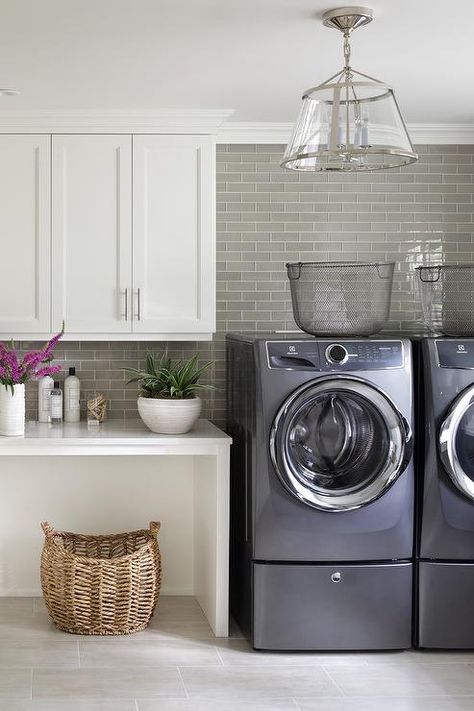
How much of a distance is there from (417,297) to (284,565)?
1.65 metres

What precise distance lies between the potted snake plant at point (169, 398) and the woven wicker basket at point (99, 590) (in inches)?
21.6

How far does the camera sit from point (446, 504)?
376cm

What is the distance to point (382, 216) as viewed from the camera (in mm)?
4648

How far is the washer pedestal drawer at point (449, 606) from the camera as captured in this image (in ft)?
12.4

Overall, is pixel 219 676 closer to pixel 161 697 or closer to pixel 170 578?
pixel 161 697

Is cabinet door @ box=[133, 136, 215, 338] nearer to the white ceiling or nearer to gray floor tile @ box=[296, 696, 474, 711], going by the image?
the white ceiling

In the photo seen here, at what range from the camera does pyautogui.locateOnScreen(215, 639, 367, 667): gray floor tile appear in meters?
3.66

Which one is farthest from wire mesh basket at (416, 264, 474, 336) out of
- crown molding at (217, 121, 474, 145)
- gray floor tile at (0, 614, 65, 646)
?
gray floor tile at (0, 614, 65, 646)

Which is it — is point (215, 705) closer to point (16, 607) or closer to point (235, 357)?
point (16, 607)

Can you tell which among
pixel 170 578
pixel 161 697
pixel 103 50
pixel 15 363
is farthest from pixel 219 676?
pixel 103 50

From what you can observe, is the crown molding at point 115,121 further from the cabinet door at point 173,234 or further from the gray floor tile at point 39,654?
the gray floor tile at point 39,654

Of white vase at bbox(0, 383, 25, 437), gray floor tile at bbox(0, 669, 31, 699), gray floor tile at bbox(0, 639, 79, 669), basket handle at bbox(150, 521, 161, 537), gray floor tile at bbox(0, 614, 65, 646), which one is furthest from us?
basket handle at bbox(150, 521, 161, 537)

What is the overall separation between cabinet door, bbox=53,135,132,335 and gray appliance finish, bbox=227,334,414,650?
0.88 metres

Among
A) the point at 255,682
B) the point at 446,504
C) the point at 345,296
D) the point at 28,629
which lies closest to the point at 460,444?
the point at 446,504
